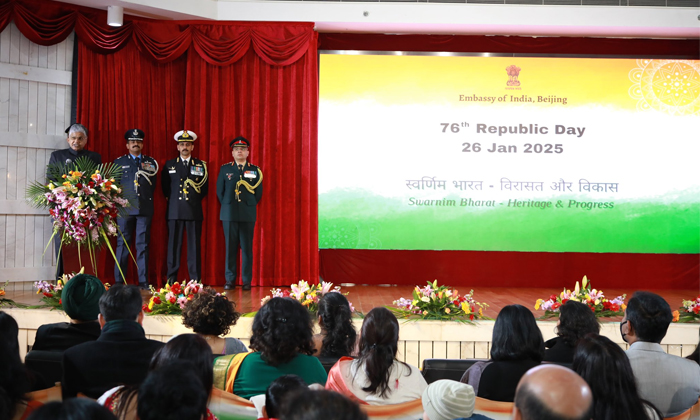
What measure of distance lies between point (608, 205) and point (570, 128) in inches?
36.2

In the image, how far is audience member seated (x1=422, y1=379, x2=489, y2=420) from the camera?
4.44ft

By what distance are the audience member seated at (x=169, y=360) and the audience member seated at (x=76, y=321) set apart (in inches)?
37.7

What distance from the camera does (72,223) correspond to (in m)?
4.61

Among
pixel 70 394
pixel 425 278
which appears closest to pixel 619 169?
pixel 425 278

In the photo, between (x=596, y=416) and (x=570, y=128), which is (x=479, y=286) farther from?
(x=596, y=416)

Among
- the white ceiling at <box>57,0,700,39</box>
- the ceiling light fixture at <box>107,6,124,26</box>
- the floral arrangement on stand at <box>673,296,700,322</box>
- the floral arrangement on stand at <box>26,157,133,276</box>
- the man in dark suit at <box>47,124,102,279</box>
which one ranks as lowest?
the floral arrangement on stand at <box>673,296,700,322</box>

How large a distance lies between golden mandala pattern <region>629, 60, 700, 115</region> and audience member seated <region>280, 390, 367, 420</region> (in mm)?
6327

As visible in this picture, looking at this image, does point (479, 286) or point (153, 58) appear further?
point (479, 286)

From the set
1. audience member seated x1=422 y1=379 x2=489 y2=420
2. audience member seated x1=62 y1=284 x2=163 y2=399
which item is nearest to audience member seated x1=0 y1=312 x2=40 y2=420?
audience member seated x1=62 y1=284 x2=163 y2=399

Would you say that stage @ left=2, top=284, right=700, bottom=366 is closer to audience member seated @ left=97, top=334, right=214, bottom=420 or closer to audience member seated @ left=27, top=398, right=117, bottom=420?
audience member seated @ left=97, top=334, right=214, bottom=420

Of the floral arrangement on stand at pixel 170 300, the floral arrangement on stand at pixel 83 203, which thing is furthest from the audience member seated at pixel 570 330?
the floral arrangement on stand at pixel 83 203

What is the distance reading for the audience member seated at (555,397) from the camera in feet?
3.27

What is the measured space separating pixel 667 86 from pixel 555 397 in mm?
6338

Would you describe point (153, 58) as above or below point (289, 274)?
above
